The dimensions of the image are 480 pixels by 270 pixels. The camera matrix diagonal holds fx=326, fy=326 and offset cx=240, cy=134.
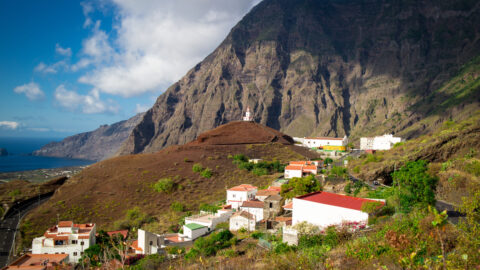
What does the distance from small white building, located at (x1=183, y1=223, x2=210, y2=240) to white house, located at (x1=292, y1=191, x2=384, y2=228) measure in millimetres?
10589

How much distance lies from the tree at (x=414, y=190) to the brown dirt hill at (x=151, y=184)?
2186cm

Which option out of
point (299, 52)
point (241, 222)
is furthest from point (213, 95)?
point (241, 222)

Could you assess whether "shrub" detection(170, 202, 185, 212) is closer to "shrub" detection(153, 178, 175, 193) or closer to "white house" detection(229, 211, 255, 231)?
"shrub" detection(153, 178, 175, 193)

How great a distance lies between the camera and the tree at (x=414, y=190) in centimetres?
1464

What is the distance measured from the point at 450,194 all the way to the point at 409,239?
37.0ft

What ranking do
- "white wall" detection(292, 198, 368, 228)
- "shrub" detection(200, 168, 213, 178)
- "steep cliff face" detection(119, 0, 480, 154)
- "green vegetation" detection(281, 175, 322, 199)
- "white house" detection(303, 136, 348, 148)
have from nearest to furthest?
"white wall" detection(292, 198, 368, 228) → "green vegetation" detection(281, 175, 322, 199) → "shrub" detection(200, 168, 213, 178) → "white house" detection(303, 136, 348, 148) → "steep cliff face" detection(119, 0, 480, 154)

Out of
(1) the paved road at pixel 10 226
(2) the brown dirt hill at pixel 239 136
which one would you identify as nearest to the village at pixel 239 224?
(1) the paved road at pixel 10 226

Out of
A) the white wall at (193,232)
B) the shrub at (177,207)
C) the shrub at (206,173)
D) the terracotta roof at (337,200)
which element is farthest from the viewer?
the shrub at (206,173)

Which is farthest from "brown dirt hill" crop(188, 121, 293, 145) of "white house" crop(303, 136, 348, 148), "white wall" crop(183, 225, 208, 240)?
"white wall" crop(183, 225, 208, 240)

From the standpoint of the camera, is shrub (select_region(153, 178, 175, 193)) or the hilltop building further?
the hilltop building

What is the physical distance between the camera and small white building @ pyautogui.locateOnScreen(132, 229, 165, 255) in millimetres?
23109

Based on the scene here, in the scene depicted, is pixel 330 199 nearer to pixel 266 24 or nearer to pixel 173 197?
pixel 173 197

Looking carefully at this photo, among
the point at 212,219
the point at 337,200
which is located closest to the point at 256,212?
the point at 212,219

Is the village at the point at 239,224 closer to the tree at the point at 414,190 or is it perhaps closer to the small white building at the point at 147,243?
the small white building at the point at 147,243
